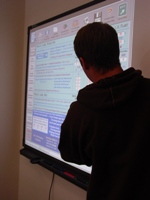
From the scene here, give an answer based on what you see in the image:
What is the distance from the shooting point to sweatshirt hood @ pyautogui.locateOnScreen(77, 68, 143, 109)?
0.60 m

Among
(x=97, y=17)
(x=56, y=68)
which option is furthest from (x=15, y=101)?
(x=97, y=17)

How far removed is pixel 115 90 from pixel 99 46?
15 cm

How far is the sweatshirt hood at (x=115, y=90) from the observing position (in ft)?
1.96

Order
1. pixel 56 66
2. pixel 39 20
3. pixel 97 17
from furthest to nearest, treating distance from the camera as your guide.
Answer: pixel 39 20 < pixel 56 66 < pixel 97 17

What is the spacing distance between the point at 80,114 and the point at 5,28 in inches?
59.4

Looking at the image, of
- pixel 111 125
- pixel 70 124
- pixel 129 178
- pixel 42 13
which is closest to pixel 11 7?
pixel 42 13

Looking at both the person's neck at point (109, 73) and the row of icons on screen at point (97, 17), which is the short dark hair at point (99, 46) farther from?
the row of icons on screen at point (97, 17)

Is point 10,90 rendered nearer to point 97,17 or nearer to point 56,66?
point 56,66

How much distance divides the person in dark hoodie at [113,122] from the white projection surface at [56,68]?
0.45 m

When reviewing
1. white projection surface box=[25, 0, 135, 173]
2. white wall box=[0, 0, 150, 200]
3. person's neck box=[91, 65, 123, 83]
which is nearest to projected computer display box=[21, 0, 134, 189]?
white projection surface box=[25, 0, 135, 173]

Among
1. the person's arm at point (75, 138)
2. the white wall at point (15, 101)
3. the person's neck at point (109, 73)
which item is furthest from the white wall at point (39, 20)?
the person's arm at point (75, 138)

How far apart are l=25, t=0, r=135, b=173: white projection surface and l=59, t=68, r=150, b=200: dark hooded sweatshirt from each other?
0.49 m

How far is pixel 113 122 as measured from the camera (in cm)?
62

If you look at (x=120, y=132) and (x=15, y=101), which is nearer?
(x=120, y=132)
